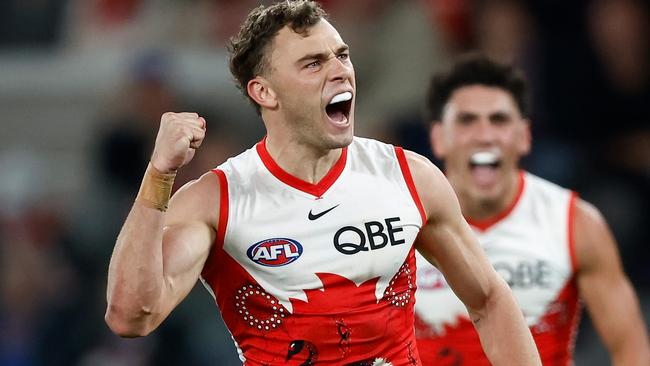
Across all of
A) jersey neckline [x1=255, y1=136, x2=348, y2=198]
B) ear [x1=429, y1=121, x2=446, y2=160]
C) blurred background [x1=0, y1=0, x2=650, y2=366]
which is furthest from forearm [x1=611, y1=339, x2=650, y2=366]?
blurred background [x1=0, y1=0, x2=650, y2=366]

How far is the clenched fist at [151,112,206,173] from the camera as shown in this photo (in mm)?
4172

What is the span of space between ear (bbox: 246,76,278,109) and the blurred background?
4144mm

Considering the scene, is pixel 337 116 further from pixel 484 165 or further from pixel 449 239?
pixel 484 165

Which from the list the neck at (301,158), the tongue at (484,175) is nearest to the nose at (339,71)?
the neck at (301,158)

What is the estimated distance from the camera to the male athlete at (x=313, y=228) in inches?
175

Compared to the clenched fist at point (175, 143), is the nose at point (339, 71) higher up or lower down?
higher up

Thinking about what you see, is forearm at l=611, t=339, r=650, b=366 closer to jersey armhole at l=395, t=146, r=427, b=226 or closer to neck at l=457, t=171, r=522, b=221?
neck at l=457, t=171, r=522, b=221

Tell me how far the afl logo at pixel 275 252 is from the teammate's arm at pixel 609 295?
205cm

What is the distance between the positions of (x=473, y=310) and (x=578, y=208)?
5.16ft

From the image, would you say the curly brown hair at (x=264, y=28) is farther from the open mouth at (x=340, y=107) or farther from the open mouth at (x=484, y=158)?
the open mouth at (x=484, y=158)

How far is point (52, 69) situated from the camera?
419 inches

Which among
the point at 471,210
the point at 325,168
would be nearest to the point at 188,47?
the point at 471,210

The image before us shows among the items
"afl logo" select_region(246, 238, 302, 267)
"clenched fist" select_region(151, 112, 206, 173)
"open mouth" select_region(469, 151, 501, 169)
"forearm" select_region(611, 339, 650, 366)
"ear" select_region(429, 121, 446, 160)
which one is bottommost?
"forearm" select_region(611, 339, 650, 366)

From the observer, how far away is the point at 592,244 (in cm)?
607
